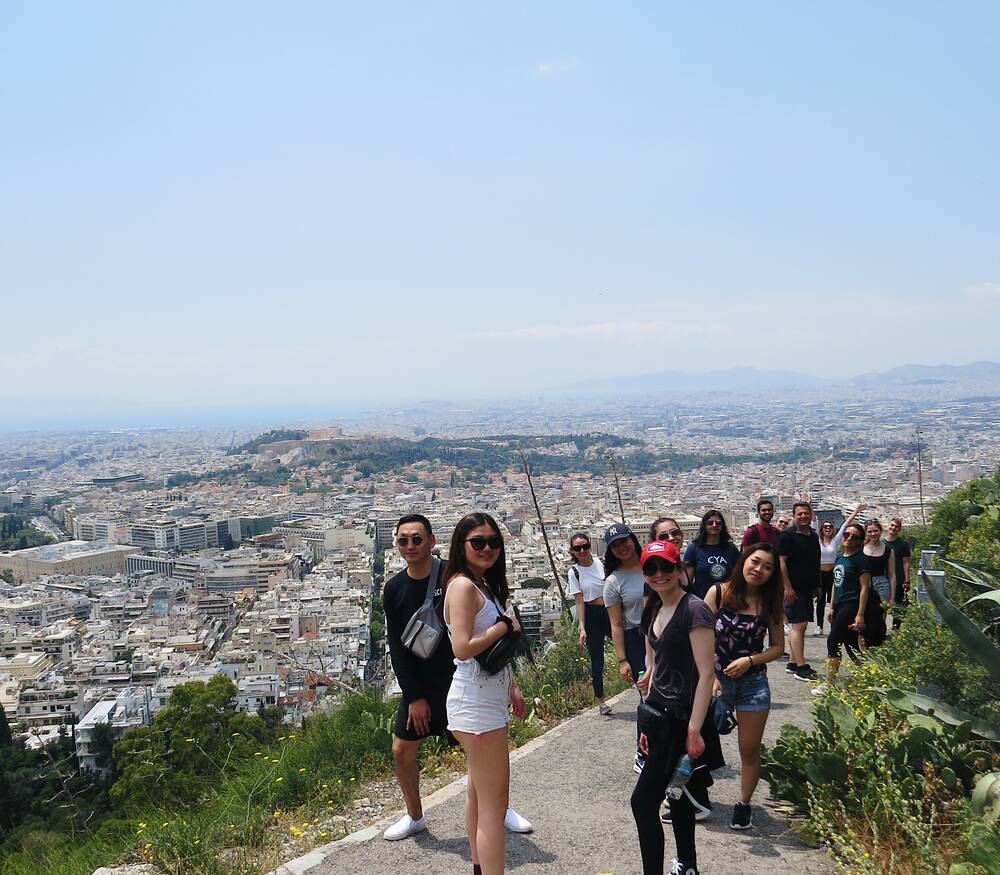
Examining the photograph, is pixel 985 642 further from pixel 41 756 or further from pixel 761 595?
pixel 41 756

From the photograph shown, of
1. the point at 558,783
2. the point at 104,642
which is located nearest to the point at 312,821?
the point at 558,783

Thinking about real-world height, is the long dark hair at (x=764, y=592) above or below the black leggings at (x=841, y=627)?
above

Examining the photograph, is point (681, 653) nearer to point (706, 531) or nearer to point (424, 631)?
point (424, 631)

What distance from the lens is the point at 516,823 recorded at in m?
3.42

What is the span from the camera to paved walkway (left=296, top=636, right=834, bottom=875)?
313cm

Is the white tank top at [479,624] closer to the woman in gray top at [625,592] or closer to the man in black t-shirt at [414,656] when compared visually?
the man in black t-shirt at [414,656]

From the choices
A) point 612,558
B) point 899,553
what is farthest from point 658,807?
point 899,553

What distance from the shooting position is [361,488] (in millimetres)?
82438

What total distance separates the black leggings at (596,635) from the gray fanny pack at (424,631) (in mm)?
1908

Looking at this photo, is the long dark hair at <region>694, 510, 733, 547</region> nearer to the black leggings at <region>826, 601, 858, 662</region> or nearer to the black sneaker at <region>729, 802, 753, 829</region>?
the black leggings at <region>826, 601, 858, 662</region>

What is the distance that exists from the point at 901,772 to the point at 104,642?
112ft

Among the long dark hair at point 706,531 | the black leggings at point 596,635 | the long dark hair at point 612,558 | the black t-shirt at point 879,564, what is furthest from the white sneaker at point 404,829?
the black t-shirt at point 879,564

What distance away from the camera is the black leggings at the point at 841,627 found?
5.28m

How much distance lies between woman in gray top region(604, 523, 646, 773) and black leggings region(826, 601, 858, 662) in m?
1.48
